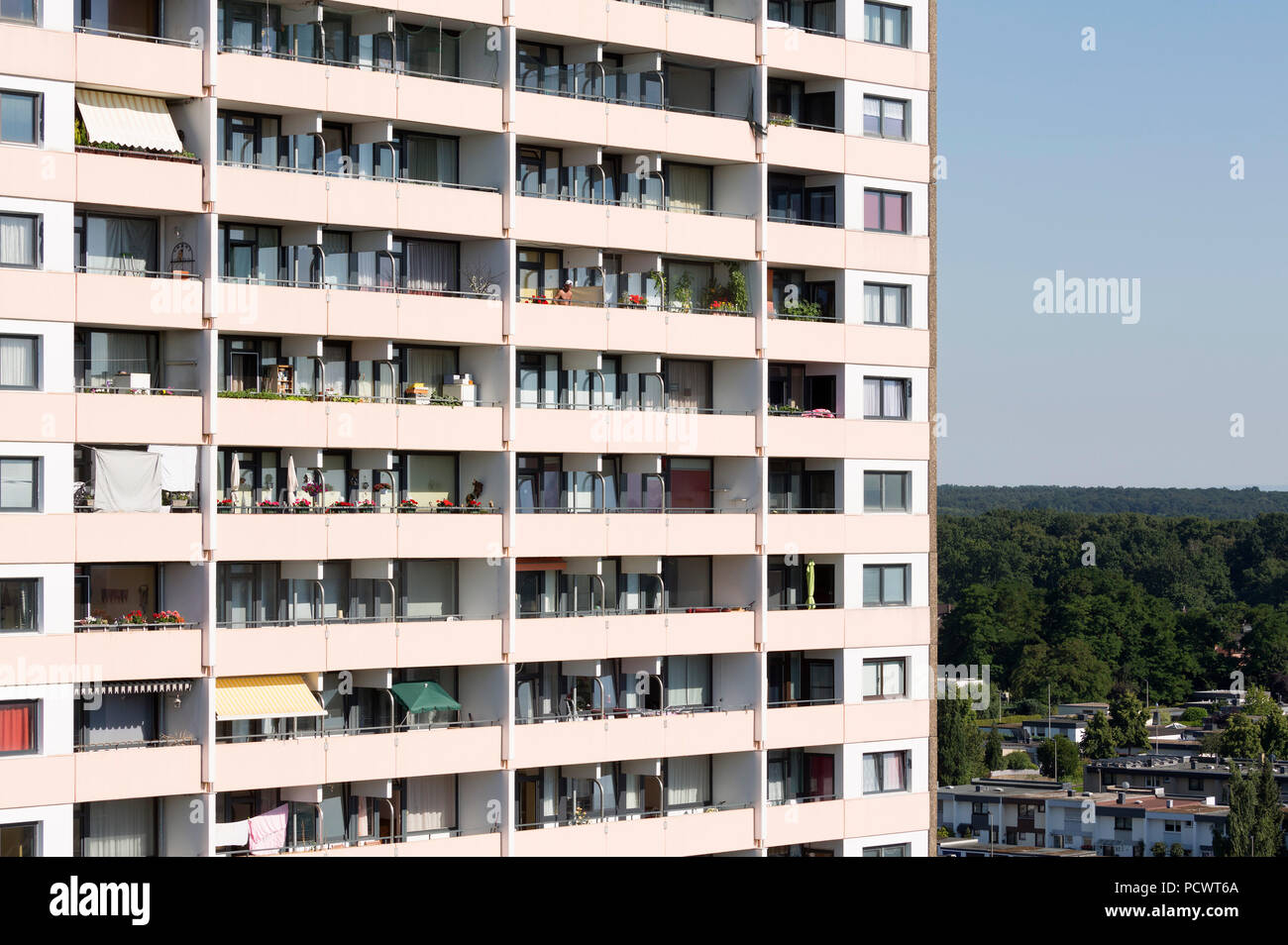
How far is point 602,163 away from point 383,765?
24.1m

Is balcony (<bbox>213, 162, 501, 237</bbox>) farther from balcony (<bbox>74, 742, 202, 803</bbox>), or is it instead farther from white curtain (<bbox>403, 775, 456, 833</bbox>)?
white curtain (<bbox>403, 775, 456, 833</bbox>)

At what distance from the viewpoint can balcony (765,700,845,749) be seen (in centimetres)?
7344

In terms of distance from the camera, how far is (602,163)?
71500mm

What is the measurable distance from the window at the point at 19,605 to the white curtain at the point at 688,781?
2595 centimetres

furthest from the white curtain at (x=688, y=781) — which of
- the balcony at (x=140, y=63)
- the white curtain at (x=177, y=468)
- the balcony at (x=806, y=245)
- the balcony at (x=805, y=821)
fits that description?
the balcony at (x=140, y=63)

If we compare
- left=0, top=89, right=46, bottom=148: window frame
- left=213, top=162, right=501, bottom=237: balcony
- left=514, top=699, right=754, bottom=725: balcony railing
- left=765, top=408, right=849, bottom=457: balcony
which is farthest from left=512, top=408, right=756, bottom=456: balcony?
left=0, top=89, right=46, bottom=148: window frame

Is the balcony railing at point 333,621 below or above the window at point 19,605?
below

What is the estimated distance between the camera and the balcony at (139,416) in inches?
2222

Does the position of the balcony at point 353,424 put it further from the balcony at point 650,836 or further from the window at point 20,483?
the balcony at point 650,836

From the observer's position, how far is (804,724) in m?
74.3

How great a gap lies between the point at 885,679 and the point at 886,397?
1142 centimetres

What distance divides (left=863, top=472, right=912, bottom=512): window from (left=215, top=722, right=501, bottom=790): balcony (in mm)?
19711
